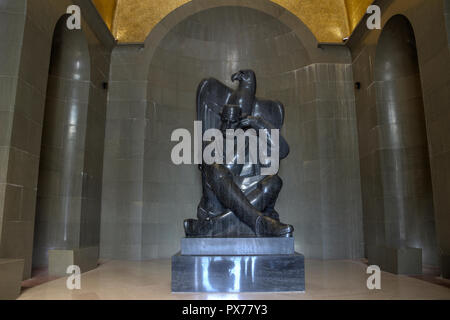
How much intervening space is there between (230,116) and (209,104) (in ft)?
2.70

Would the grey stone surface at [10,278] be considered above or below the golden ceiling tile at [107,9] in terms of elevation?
below

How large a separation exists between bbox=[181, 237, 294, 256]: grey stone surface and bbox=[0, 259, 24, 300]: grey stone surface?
1.98 metres

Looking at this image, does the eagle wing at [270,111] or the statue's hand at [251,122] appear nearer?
the statue's hand at [251,122]

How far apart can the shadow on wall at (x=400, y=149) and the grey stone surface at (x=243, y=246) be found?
3820 millimetres

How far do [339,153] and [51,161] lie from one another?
6293 millimetres

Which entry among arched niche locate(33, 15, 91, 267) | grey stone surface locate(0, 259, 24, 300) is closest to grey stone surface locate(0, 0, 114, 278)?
grey stone surface locate(0, 259, 24, 300)

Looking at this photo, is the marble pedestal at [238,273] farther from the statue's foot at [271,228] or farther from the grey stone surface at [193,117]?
the grey stone surface at [193,117]

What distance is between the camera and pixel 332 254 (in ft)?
26.8

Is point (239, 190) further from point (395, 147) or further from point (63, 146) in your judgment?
point (63, 146)

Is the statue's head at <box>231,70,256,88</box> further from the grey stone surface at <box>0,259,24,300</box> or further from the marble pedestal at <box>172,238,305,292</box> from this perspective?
the grey stone surface at <box>0,259,24,300</box>

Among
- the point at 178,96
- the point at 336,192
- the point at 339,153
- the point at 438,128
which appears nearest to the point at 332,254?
the point at 336,192

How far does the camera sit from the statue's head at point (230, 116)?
546cm

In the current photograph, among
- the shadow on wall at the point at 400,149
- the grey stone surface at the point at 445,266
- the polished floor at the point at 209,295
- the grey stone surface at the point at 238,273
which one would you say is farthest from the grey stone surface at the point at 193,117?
the grey stone surface at the point at 238,273

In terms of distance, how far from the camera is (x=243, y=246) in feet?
14.9
